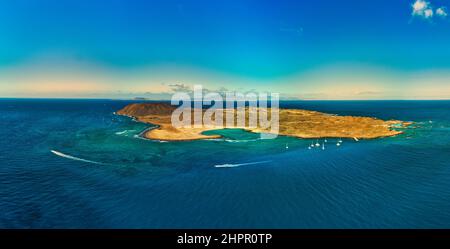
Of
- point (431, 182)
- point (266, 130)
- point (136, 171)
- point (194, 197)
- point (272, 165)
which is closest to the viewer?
point (194, 197)

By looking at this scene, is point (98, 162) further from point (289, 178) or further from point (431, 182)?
point (431, 182)

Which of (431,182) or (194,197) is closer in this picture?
(194,197)

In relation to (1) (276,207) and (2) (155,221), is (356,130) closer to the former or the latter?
(1) (276,207)

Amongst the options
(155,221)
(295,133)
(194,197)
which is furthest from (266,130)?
(155,221)

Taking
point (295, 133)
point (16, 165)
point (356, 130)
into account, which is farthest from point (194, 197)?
point (356, 130)

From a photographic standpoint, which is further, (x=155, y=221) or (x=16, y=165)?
(x=16, y=165)
